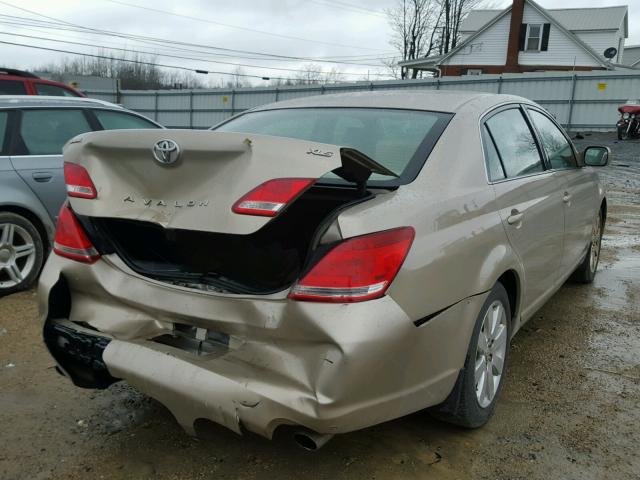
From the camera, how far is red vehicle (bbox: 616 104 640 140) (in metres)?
17.8

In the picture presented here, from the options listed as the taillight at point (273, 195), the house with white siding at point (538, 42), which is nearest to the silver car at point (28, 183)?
the taillight at point (273, 195)

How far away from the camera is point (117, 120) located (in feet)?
18.3

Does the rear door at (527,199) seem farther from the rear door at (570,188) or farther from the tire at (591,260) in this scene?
the tire at (591,260)

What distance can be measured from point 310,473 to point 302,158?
1.30 meters

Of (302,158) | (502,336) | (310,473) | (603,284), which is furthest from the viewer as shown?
(603,284)

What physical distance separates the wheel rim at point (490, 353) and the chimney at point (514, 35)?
32893 mm

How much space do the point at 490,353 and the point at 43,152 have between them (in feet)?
13.2

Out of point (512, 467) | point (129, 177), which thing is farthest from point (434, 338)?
point (129, 177)

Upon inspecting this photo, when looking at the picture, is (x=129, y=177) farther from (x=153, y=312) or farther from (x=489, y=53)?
(x=489, y=53)

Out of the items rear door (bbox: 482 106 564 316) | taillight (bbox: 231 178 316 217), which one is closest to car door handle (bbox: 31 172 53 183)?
taillight (bbox: 231 178 316 217)

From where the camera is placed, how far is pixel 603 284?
5.18 meters

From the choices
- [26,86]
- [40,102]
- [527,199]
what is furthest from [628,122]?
[40,102]

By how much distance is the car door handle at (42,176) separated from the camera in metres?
4.62

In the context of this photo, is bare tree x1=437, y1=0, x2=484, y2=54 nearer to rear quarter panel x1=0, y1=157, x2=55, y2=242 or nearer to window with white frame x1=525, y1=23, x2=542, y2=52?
window with white frame x1=525, y1=23, x2=542, y2=52
